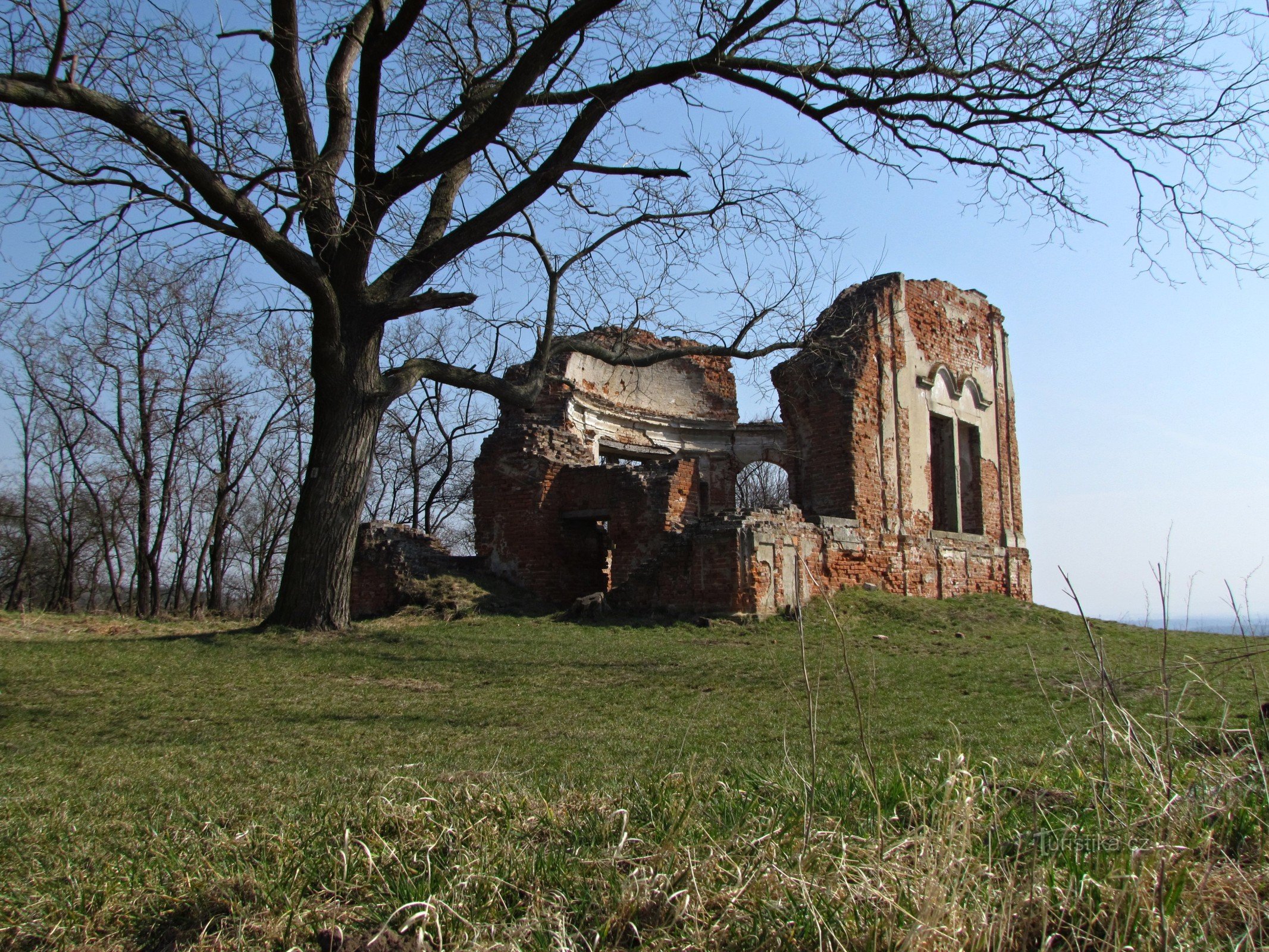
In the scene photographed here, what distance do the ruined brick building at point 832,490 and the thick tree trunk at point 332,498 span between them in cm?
526

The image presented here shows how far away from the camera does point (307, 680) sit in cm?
775

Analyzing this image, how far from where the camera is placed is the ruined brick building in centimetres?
1409

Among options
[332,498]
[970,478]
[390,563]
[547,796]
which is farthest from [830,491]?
[547,796]

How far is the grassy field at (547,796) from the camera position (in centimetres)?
223

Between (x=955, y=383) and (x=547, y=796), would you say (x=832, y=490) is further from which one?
(x=547, y=796)

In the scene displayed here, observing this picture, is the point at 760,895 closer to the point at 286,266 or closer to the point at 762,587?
the point at 286,266

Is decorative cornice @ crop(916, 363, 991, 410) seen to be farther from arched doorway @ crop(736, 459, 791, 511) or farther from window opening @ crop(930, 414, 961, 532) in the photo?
arched doorway @ crop(736, 459, 791, 511)

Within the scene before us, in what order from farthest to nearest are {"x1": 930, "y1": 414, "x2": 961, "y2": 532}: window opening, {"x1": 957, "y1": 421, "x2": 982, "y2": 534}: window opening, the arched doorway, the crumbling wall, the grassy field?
the arched doorway → {"x1": 957, "y1": 421, "x2": 982, "y2": 534}: window opening → {"x1": 930, "y1": 414, "x2": 961, "y2": 532}: window opening → the crumbling wall → the grassy field

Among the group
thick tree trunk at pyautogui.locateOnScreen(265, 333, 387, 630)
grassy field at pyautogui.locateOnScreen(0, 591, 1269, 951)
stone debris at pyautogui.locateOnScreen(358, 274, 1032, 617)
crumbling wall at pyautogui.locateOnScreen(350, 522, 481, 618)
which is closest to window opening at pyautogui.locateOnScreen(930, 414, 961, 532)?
stone debris at pyautogui.locateOnScreen(358, 274, 1032, 617)

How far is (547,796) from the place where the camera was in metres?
3.54

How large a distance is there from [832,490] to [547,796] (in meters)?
13.6

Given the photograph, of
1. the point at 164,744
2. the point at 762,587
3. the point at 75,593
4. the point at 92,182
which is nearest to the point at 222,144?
the point at 92,182

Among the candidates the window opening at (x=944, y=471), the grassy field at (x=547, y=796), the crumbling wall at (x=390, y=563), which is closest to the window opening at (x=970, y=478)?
the window opening at (x=944, y=471)

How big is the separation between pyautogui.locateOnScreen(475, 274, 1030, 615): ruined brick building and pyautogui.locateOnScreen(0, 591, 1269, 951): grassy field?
542cm
